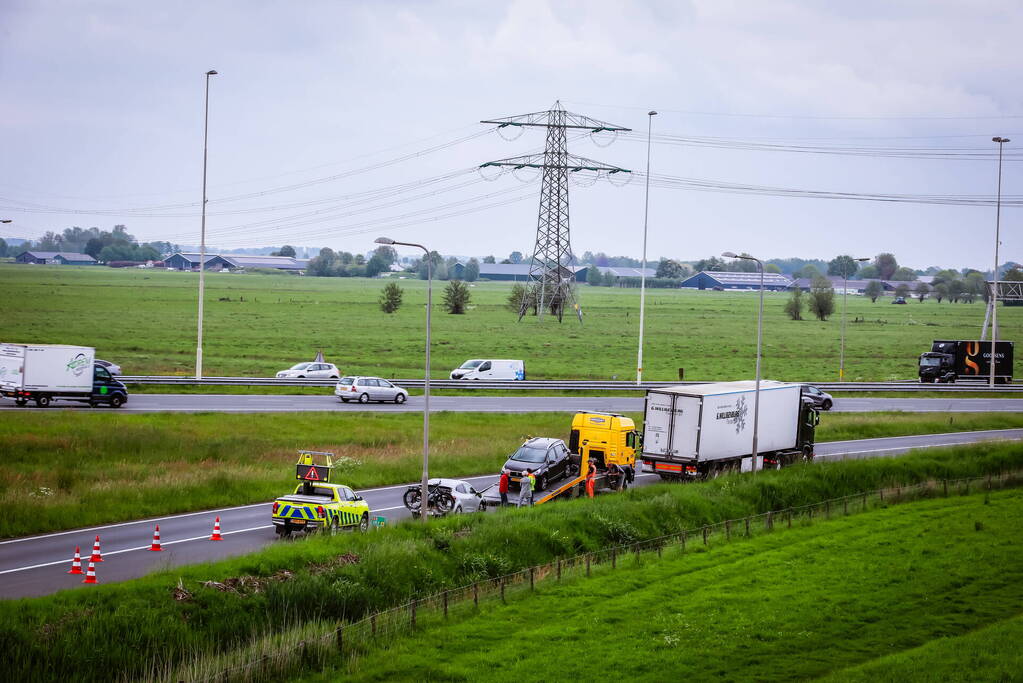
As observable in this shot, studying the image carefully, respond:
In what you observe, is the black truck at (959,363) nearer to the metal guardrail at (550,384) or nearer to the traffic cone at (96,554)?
the metal guardrail at (550,384)

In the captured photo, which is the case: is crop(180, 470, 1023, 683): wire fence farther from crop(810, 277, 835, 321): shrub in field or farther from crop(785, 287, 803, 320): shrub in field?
crop(785, 287, 803, 320): shrub in field

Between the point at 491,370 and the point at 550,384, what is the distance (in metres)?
5.07

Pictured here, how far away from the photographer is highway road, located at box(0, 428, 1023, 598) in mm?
24391

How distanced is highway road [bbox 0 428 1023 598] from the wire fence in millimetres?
5321

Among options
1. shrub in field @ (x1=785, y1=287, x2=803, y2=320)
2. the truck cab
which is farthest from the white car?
shrub in field @ (x1=785, y1=287, x2=803, y2=320)

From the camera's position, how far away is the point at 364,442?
45344 mm

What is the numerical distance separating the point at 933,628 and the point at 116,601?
1875 centimetres

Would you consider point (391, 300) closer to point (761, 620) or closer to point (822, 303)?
point (822, 303)

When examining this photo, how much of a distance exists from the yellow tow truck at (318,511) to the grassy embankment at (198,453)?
5842 mm

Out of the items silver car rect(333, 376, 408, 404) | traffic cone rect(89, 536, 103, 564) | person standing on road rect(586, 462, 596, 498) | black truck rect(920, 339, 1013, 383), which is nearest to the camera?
Answer: traffic cone rect(89, 536, 103, 564)

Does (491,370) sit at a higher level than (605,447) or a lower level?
higher

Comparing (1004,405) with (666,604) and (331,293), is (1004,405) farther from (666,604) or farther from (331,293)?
(331,293)

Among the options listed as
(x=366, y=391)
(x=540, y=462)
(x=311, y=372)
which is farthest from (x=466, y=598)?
(x=311, y=372)

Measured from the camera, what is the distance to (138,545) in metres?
28.3
